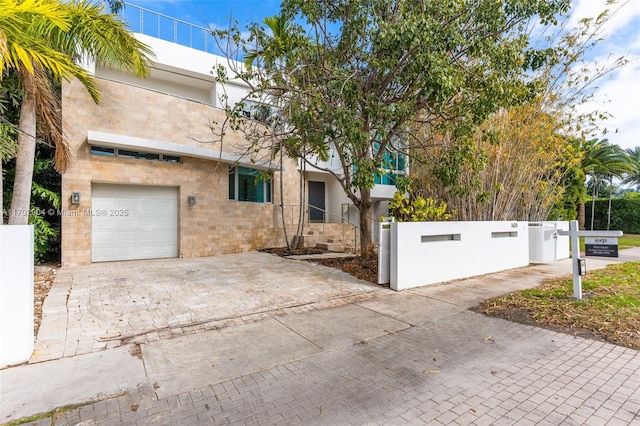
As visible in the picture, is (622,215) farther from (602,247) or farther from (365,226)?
(365,226)

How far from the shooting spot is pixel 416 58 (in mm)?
5762

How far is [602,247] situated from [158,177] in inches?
445

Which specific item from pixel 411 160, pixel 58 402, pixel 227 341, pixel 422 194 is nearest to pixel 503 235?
pixel 422 194

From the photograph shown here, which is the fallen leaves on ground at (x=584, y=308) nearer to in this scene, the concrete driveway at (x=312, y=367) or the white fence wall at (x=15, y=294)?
the concrete driveway at (x=312, y=367)

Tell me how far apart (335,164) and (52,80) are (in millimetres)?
11856

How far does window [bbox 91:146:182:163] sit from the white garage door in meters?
0.96

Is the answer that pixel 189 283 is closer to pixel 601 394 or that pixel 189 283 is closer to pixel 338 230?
pixel 601 394

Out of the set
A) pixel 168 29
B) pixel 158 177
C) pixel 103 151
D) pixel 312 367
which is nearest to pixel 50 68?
pixel 103 151

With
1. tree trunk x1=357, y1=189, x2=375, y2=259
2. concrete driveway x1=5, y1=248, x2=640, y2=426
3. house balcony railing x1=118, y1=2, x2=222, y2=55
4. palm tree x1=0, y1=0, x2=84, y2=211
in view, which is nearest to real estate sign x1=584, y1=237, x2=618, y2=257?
concrete driveway x1=5, y1=248, x2=640, y2=426

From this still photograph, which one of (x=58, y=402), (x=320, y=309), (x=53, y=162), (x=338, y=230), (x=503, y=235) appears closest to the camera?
(x=58, y=402)

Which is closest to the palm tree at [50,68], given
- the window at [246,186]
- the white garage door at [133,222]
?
the white garage door at [133,222]

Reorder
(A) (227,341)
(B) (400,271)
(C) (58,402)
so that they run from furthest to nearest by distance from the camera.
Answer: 1. (B) (400,271)
2. (A) (227,341)
3. (C) (58,402)

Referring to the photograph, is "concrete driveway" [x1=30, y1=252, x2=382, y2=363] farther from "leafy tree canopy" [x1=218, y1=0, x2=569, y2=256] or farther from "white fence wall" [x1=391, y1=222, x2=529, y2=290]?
"leafy tree canopy" [x1=218, y1=0, x2=569, y2=256]

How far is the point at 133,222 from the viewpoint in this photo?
33.6ft
